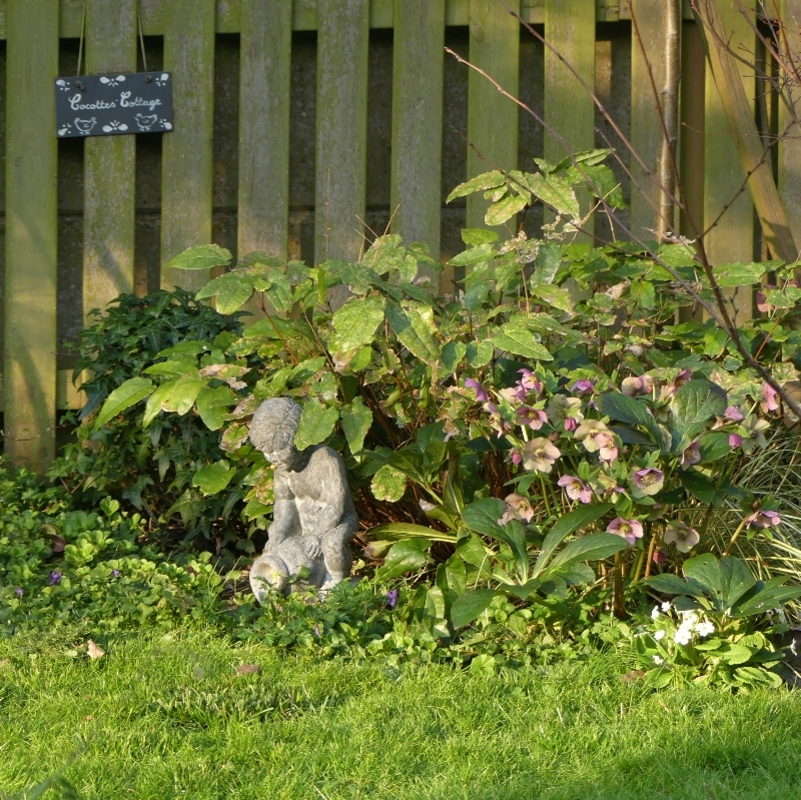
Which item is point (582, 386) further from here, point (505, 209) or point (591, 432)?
point (505, 209)

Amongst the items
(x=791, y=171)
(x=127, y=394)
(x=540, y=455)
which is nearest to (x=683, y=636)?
(x=540, y=455)

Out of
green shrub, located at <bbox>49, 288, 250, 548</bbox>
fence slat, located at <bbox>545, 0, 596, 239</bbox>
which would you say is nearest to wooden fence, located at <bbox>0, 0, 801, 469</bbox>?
fence slat, located at <bbox>545, 0, 596, 239</bbox>

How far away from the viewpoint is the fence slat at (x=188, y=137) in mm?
4930

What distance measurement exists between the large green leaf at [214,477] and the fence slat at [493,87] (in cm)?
159

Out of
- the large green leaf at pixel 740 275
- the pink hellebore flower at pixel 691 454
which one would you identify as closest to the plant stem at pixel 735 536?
the pink hellebore flower at pixel 691 454

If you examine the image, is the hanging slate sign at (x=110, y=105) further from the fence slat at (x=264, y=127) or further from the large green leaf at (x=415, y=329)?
the large green leaf at (x=415, y=329)

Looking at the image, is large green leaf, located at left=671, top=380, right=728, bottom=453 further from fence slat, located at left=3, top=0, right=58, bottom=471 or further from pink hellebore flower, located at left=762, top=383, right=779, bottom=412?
fence slat, located at left=3, top=0, right=58, bottom=471

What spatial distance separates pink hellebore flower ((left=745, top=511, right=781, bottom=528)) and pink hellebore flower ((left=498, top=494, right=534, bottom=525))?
60cm

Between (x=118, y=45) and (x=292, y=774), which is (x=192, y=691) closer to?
(x=292, y=774)

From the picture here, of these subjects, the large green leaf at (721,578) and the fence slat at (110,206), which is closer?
the large green leaf at (721,578)

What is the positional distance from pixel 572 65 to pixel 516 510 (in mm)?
2333

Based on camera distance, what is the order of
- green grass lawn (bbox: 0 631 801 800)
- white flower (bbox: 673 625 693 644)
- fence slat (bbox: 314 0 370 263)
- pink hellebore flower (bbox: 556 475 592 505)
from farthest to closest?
fence slat (bbox: 314 0 370 263), pink hellebore flower (bbox: 556 475 592 505), white flower (bbox: 673 625 693 644), green grass lawn (bbox: 0 631 801 800)

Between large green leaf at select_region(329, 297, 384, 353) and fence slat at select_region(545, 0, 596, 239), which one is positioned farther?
fence slat at select_region(545, 0, 596, 239)

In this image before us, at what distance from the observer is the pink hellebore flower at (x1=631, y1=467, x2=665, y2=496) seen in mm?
3070
